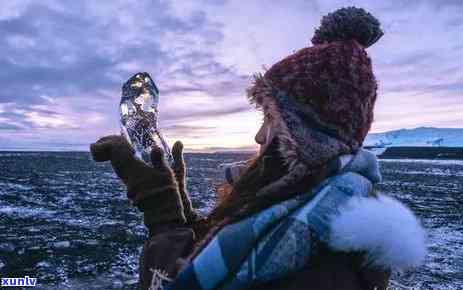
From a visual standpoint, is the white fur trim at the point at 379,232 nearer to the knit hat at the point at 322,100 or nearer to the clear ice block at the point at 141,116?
the knit hat at the point at 322,100

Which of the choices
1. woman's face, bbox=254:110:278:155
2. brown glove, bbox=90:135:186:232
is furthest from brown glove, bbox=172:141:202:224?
woman's face, bbox=254:110:278:155

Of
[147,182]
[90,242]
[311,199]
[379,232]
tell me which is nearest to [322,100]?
[311,199]

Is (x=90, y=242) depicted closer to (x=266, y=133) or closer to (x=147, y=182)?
(x=147, y=182)

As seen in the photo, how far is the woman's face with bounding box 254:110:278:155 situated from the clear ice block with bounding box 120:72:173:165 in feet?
2.03

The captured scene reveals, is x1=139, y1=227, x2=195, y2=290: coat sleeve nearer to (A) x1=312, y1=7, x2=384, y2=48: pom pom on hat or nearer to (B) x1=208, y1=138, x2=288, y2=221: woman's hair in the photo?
(B) x1=208, y1=138, x2=288, y2=221: woman's hair

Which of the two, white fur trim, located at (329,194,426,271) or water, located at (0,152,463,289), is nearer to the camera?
white fur trim, located at (329,194,426,271)

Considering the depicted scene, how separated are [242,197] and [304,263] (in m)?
0.37

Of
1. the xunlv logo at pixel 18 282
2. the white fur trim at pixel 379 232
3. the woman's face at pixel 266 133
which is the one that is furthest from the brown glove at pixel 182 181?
the xunlv logo at pixel 18 282

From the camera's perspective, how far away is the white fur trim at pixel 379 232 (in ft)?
5.16

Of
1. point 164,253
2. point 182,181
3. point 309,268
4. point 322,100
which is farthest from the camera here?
point 182,181

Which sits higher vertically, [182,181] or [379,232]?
[182,181]

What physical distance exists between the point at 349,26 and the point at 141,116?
1243 mm

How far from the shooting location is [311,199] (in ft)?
5.38

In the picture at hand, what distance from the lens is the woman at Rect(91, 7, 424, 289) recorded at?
1563mm
